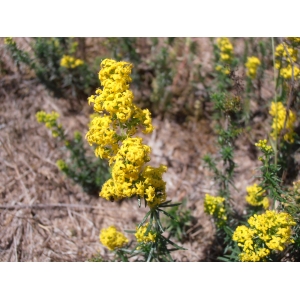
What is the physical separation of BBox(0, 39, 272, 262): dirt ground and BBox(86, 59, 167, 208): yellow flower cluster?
178 cm

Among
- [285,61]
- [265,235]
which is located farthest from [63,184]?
[285,61]

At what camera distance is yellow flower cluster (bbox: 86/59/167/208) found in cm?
297

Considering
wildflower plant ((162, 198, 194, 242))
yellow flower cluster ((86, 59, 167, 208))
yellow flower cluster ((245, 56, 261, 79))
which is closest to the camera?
yellow flower cluster ((86, 59, 167, 208))

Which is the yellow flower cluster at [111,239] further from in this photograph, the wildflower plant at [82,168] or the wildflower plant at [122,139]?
the wildflower plant at [82,168]

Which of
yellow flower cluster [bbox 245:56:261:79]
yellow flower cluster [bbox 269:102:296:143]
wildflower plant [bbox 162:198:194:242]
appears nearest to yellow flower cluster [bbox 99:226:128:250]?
wildflower plant [bbox 162:198:194:242]

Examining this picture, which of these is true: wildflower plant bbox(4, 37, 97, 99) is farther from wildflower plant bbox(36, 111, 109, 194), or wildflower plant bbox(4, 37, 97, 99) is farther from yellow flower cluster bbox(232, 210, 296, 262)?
yellow flower cluster bbox(232, 210, 296, 262)

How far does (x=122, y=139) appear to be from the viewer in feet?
10.4

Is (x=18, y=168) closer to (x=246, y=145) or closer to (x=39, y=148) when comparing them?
(x=39, y=148)

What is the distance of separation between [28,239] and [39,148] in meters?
1.62

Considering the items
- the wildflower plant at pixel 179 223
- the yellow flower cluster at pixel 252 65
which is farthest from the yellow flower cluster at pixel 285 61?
the wildflower plant at pixel 179 223

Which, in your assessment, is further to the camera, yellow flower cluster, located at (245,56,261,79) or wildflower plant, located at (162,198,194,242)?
yellow flower cluster, located at (245,56,261,79)

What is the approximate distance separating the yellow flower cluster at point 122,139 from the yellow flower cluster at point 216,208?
1.11 m

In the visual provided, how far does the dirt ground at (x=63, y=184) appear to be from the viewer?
192 inches

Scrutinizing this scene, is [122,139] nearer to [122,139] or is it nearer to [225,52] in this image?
[122,139]
